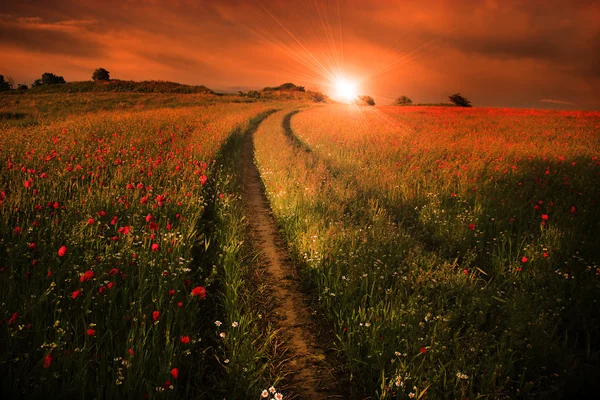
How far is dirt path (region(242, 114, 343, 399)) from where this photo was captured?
8.12ft

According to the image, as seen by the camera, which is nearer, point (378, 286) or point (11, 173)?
point (378, 286)

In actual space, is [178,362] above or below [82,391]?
below

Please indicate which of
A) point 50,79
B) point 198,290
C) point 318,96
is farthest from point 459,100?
point 50,79

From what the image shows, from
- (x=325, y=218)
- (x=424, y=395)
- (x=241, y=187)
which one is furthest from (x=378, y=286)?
(x=241, y=187)

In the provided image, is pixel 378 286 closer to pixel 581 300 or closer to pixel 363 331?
pixel 363 331

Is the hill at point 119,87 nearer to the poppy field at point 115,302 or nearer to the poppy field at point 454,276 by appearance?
the poppy field at point 454,276

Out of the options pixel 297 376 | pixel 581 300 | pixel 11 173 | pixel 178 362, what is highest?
pixel 11 173

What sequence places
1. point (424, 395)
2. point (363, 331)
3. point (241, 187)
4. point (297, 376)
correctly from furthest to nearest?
point (241, 187) → point (363, 331) → point (297, 376) → point (424, 395)

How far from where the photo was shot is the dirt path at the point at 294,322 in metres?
2.47

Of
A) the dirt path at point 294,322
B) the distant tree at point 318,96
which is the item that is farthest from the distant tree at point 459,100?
the dirt path at point 294,322

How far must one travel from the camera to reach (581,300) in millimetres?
3236

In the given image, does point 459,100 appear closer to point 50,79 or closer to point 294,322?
point 294,322

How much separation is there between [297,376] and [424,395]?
1042 mm

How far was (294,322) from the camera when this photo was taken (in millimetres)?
3160
